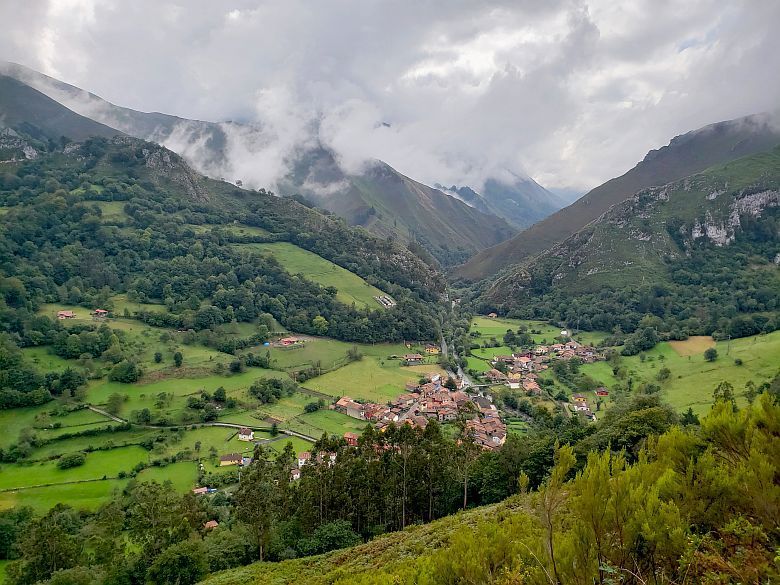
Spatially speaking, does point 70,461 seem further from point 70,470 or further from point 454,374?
point 454,374

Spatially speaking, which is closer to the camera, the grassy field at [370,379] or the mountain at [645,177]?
the grassy field at [370,379]

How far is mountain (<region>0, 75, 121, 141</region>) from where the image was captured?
147m

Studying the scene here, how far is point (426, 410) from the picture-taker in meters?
56.2

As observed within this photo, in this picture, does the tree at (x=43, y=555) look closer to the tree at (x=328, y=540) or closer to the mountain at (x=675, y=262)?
the tree at (x=328, y=540)

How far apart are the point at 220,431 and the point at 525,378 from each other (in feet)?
145

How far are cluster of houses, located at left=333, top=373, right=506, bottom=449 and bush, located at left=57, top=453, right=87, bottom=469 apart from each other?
1070 inches

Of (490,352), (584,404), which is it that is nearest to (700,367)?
(584,404)

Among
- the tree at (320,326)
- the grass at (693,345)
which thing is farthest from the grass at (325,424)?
the grass at (693,345)

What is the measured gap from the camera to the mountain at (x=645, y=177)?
→ 164 meters

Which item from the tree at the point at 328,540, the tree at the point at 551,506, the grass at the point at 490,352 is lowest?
the tree at the point at 328,540

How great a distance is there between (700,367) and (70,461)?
2903 inches

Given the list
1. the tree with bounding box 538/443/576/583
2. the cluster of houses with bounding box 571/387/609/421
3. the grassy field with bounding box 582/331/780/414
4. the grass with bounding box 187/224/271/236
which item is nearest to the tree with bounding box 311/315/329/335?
the grass with bounding box 187/224/271/236

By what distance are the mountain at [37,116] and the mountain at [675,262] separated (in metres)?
159

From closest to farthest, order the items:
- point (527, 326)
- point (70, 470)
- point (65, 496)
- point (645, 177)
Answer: point (65, 496)
point (70, 470)
point (527, 326)
point (645, 177)
